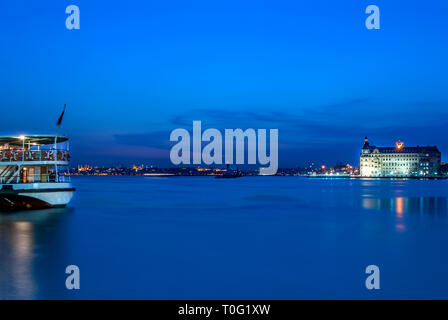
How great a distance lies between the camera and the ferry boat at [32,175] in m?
34.3

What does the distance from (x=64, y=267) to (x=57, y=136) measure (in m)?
22.0

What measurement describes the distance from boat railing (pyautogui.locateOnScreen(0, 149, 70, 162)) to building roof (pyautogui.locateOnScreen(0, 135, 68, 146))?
105 cm

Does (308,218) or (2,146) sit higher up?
(2,146)

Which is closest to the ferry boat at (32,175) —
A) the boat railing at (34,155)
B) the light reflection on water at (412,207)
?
the boat railing at (34,155)

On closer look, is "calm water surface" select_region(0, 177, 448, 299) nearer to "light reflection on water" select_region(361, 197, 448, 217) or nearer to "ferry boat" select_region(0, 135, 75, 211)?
"ferry boat" select_region(0, 135, 75, 211)

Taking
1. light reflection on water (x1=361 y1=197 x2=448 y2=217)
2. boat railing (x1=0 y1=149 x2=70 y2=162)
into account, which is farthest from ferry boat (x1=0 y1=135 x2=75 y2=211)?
light reflection on water (x1=361 y1=197 x2=448 y2=217)

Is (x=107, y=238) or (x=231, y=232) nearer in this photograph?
(x=107, y=238)

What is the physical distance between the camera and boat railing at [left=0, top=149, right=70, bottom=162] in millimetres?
35969

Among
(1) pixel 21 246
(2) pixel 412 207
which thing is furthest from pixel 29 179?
(2) pixel 412 207

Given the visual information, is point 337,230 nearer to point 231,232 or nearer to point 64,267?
point 231,232

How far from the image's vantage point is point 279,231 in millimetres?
28547

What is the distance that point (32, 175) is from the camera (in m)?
35.4

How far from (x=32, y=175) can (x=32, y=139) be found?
11.0 feet
